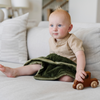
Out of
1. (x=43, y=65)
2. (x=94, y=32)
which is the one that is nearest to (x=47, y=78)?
(x=43, y=65)

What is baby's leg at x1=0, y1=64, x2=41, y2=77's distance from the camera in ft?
4.02

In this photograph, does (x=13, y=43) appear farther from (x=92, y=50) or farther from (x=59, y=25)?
(x=92, y=50)

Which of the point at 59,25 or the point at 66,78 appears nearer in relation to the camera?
the point at 66,78

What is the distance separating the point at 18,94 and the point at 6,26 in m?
1.12

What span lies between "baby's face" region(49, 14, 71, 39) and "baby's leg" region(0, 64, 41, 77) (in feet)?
0.93

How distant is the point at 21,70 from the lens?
128cm

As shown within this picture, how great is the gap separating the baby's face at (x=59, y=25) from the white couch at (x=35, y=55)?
150 mm

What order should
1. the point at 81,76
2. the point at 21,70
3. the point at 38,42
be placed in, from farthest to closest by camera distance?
the point at 38,42
the point at 21,70
the point at 81,76

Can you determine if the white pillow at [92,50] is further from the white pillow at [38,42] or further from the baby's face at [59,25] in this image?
the white pillow at [38,42]

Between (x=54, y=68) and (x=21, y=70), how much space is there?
0.81ft

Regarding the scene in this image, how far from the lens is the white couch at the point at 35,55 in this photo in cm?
88

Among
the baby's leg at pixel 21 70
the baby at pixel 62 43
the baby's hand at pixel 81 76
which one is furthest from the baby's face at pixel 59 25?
the baby's hand at pixel 81 76

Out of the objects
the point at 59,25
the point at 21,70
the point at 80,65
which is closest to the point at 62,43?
the point at 59,25

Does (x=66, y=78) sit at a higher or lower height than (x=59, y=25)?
lower
